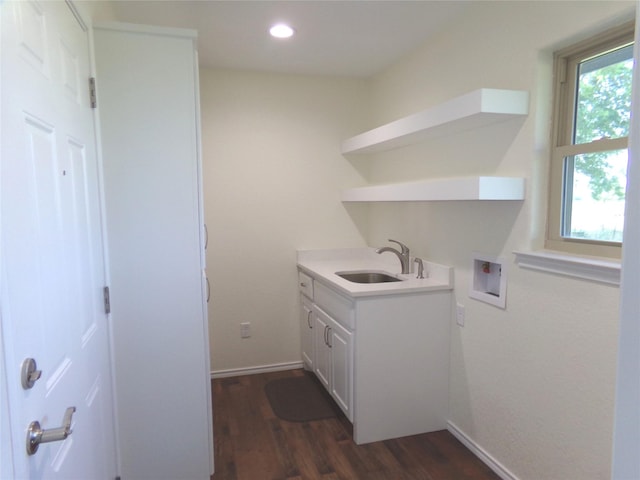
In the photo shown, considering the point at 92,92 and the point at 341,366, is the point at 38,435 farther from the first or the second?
the point at 341,366

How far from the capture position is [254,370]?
3.54 m

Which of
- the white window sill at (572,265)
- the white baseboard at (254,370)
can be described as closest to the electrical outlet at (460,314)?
the white window sill at (572,265)

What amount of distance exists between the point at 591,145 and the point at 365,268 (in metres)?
1.84

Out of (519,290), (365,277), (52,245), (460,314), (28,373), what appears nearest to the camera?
(28,373)

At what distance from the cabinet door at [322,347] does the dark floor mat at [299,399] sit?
13 centimetres

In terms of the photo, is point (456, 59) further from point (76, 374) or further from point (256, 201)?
point (76, 374)

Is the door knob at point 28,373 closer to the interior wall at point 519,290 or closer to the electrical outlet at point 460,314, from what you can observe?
the interior wall at point 519,290

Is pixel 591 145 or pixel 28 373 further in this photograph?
pixel 591 145

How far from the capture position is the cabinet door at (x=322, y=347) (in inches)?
114

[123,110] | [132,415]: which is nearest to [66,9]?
[123,110]

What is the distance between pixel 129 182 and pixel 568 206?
200cm

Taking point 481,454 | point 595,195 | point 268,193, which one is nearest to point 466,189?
point 595,195

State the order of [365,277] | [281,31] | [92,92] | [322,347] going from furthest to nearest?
[365,277], [322,347], [281,31], [92,92]

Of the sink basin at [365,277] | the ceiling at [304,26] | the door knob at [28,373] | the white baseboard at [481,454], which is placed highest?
the ceiling at [304,26]
